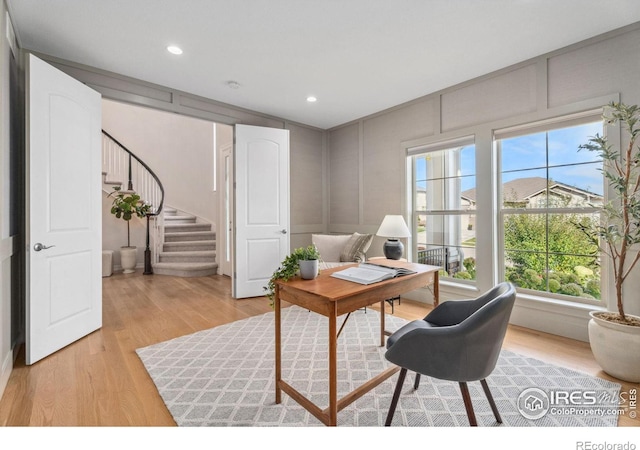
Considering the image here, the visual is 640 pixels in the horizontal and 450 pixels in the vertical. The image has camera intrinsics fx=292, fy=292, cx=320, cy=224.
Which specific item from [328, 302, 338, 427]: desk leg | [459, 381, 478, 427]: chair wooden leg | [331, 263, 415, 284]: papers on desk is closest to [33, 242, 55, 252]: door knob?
[331, 263, 415, 284]: papers on desk

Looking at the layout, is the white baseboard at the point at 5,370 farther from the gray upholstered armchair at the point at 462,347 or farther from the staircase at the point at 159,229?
the staircase at the point at 159,229

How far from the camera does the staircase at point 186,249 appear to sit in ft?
18.3

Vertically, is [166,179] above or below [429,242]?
above

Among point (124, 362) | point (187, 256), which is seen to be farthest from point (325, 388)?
point (187, 256)

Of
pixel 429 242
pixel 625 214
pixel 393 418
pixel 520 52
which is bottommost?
pixel 393 418

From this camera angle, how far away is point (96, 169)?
293 centimetres

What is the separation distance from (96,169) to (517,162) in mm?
4382

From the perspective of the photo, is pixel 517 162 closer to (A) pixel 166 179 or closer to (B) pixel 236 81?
(B) pixel 236 81

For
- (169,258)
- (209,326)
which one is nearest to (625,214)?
(209,326)

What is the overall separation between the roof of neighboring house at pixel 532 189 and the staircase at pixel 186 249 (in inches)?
198

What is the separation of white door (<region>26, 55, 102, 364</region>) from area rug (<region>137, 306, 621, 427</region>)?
0.79m

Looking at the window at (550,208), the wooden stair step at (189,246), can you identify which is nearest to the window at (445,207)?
the window at (550,208)

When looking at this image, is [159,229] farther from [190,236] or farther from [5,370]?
[5,370]

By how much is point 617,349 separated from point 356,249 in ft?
8.23
